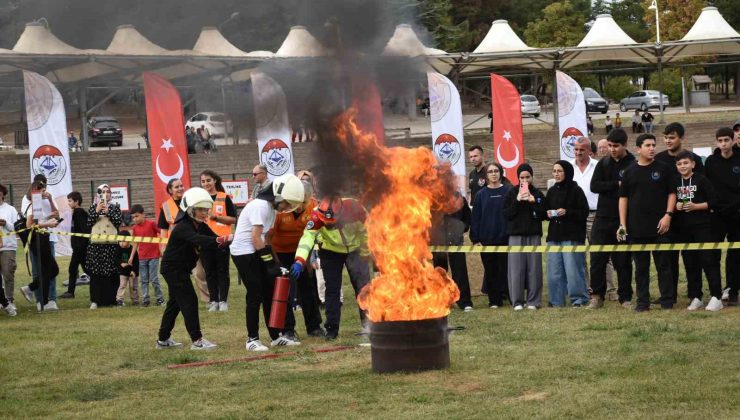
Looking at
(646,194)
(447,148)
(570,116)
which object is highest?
(570,116)

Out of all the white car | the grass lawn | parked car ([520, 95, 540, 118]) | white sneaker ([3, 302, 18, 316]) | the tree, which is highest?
the tree

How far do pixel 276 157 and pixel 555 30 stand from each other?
42.9 metres

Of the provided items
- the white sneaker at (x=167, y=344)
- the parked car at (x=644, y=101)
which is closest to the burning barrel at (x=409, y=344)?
the white sneaker at (x=167, y=344)

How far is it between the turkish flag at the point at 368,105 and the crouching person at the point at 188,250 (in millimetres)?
2169

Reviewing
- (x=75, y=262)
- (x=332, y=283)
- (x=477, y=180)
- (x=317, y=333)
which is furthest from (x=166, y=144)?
(x=332, y=283)

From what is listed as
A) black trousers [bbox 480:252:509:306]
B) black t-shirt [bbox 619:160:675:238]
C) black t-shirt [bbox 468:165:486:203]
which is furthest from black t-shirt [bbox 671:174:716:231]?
black t-shirt [bbox 468:165:486:203]

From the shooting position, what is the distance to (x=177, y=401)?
32.0 feet

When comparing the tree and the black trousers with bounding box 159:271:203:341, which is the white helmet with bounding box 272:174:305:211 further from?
the tree

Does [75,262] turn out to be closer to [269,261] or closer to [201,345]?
[201,345]

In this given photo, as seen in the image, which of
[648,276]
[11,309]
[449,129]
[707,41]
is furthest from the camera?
[707,41]

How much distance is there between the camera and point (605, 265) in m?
14.4

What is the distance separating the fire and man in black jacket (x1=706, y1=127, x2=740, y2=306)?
433 cm

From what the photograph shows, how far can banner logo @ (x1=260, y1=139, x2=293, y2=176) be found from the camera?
24.0 m

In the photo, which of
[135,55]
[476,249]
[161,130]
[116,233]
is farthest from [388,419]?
[161,130]
